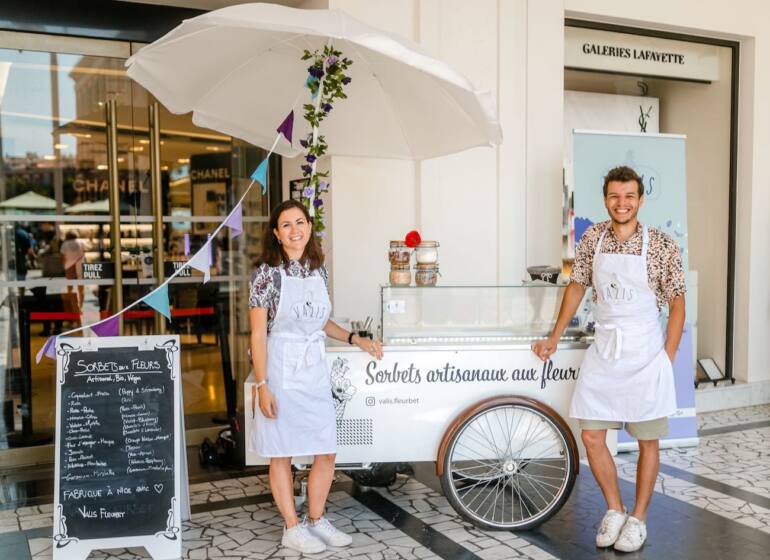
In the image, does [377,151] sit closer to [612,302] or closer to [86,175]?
[612,302]

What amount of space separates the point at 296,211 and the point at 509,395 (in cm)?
134

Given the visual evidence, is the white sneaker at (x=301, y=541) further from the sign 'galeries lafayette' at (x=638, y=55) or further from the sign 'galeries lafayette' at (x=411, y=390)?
the sign 'galeries lafayette' at (x=638, y=55)

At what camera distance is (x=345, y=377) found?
367cm

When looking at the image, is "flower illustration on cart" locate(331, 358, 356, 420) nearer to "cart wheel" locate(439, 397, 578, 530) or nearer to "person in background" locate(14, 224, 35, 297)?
"cart wheel" locate(439, 397, 578, 530)

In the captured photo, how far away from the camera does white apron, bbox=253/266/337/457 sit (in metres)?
3.41

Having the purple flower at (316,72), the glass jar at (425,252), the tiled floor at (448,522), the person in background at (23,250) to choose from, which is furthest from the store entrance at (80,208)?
the purple flower at (316,72)

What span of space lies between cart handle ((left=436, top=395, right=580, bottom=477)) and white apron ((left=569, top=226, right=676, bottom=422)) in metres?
0.17

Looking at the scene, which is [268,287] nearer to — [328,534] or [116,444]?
[116,444]

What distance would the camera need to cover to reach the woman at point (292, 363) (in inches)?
134

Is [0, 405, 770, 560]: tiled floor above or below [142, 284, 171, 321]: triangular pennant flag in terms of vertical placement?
below

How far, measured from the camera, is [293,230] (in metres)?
3.46

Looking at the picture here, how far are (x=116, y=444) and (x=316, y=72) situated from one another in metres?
1.97

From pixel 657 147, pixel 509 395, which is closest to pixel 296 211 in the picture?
pixel 509 395

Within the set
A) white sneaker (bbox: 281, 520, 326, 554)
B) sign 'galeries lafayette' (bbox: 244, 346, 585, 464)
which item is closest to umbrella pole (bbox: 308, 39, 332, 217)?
sign 'galeries lafayette' (bbox: 244, 346, 585, 464)
